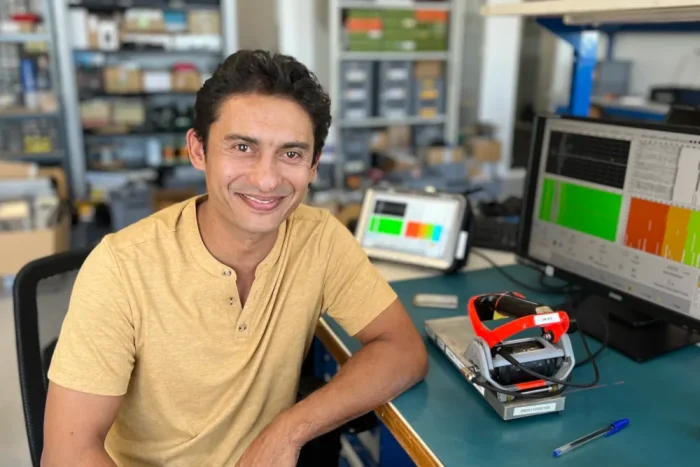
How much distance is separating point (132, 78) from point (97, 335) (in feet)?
11.7

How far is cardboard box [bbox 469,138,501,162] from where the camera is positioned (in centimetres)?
461

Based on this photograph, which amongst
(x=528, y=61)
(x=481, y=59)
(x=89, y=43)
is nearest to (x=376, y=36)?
(x=481, y=59)

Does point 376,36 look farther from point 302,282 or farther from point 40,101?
point 302,282

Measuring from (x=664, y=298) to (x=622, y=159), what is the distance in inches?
11.8

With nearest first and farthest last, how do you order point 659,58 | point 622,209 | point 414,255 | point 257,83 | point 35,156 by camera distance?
point 257,83 < point 622,209 < point 414,255 < point 35,156 < point 659,58

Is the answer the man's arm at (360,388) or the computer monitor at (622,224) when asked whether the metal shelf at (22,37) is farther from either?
the man's arm at (360,388)

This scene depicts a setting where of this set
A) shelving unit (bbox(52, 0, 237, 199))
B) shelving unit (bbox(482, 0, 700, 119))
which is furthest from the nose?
shelving unit (bbox(52, 0, 237, 199))

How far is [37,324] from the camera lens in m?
1.20

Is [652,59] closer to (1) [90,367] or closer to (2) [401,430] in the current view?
(2) [401,430]

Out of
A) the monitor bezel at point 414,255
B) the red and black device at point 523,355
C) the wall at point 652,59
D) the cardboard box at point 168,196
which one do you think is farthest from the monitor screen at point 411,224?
the wall at point 652,59

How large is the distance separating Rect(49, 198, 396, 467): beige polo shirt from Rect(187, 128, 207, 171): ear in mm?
88

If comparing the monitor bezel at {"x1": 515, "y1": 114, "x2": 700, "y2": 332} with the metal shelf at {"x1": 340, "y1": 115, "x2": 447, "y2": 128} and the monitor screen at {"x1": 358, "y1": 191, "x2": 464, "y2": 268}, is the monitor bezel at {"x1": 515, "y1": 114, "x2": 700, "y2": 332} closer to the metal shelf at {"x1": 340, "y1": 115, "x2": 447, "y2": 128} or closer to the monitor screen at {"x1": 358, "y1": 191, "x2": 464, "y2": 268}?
the monitor screen at {"x1": 358, "y1": 191, "x2": 464, "y2": 268}

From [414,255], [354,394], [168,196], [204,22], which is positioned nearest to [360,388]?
[354,394]

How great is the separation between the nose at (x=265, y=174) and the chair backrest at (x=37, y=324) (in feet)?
1.30
